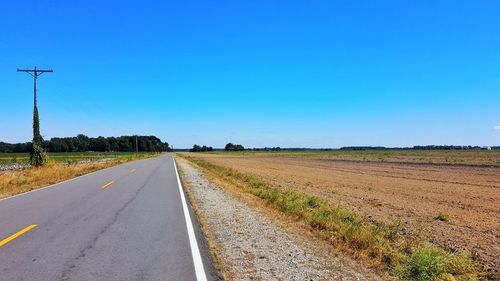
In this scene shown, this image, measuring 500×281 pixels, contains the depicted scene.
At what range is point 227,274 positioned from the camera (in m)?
6.07

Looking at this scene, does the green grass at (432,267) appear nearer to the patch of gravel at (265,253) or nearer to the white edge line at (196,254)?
the patch of gravel at (265,253)

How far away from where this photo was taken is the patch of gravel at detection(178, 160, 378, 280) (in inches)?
240

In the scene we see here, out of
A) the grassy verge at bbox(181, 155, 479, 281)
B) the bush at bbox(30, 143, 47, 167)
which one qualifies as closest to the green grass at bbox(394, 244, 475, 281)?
the grassy verge at bbox(181, 155, 479, 281)

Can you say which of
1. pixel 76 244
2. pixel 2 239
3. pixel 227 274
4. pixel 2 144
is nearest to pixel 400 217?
pixel 227 274

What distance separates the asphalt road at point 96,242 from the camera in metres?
6.00

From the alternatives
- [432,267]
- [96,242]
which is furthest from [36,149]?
[432,267]

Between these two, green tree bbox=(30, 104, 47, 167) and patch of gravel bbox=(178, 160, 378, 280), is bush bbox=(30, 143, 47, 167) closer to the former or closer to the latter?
green tree bbox=(30, 104, 47, 167)

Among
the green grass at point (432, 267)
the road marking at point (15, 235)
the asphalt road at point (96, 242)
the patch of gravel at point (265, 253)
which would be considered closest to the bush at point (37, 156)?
the asphalt road at point (96, 242)

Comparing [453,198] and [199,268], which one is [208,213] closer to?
[199,268]

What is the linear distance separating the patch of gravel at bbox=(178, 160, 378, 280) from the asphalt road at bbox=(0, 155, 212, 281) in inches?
21.9

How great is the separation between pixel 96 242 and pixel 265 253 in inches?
127

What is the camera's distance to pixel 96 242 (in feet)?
26.2

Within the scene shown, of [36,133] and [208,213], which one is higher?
[36,133]

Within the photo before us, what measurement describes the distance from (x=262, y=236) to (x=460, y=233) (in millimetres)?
5477
